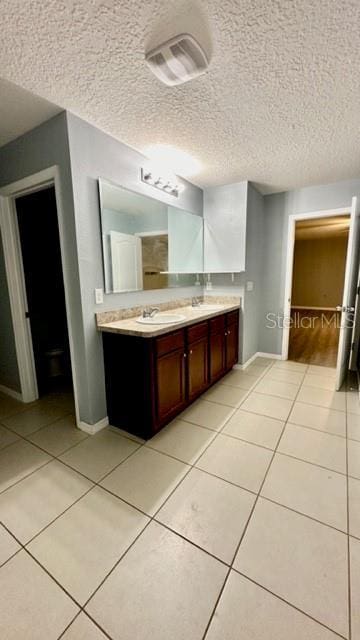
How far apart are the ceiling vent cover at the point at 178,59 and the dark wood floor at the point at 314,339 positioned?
3.54 metres

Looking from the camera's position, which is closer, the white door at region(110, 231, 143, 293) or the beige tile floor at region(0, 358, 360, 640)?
the beige tile floor at region(0, 358, 360, 640)

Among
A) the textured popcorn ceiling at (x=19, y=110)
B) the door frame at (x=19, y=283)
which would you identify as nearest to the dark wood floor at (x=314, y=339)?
the door frame at (x=19, y=283)

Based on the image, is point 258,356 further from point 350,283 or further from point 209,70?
point 209,70

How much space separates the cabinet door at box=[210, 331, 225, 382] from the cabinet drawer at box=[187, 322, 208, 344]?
0.58ft

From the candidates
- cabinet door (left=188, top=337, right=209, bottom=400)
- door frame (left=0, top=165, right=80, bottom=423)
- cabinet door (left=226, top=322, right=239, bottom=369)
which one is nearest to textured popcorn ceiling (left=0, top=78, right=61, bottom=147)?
door frame (left=0, top=165, right=80, bottom=423)

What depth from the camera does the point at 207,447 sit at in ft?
6.23

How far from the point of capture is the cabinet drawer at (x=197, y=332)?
2251 mm

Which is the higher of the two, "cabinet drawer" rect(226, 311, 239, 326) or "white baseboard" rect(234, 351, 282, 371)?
"cabinet drawer" rect(226, 311, 239, 326)

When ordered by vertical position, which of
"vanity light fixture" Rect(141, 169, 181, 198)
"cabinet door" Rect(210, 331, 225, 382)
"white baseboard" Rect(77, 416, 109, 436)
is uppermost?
"vanity light fixture" Rect(141, 169, 181, 198)

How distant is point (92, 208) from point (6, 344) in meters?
1.72

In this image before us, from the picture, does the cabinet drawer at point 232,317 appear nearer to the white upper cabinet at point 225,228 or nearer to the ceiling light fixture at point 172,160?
the white upper cabinet at point 225,228

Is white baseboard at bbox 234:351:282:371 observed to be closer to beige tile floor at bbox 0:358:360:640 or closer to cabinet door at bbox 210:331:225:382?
cabinet door at bbox 210:331:225:382

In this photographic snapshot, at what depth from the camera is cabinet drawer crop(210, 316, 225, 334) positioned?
2618mm

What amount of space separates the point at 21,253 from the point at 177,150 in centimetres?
171
